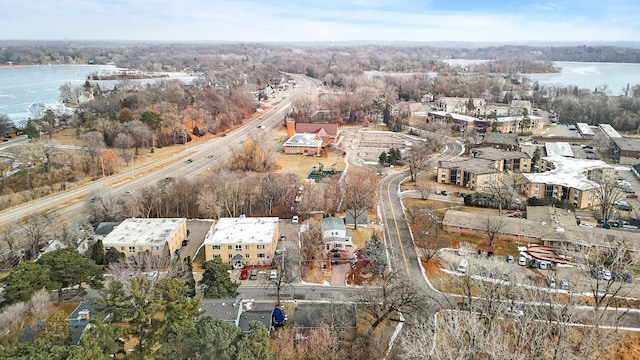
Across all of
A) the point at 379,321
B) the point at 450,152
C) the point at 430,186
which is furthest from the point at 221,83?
the point at 379,321

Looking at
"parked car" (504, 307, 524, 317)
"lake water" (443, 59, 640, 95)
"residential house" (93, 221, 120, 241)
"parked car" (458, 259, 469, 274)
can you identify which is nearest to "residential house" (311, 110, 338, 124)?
"residential house" (93, 221, 120, 241)

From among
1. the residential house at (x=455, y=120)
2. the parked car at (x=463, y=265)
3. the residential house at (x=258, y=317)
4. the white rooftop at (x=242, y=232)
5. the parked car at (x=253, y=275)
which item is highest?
the residential house at (x=455, y=120)

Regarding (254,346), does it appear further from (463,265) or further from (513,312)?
(463,265)

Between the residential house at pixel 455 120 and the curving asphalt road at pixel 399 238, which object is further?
the residential house at pixel 455 120

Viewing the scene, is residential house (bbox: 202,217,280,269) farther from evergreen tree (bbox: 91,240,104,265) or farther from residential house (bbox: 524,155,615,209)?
residential house (bbox: 524,155,615,209)

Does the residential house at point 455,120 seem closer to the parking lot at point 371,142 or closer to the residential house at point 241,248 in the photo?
the parking lot at point 371,142

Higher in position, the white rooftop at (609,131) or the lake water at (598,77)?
the lake water at (598,77)

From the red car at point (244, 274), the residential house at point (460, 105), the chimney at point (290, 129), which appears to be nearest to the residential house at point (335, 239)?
the red car at point (244, 274)

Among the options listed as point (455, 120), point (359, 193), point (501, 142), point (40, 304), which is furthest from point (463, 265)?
point (455, 120)
